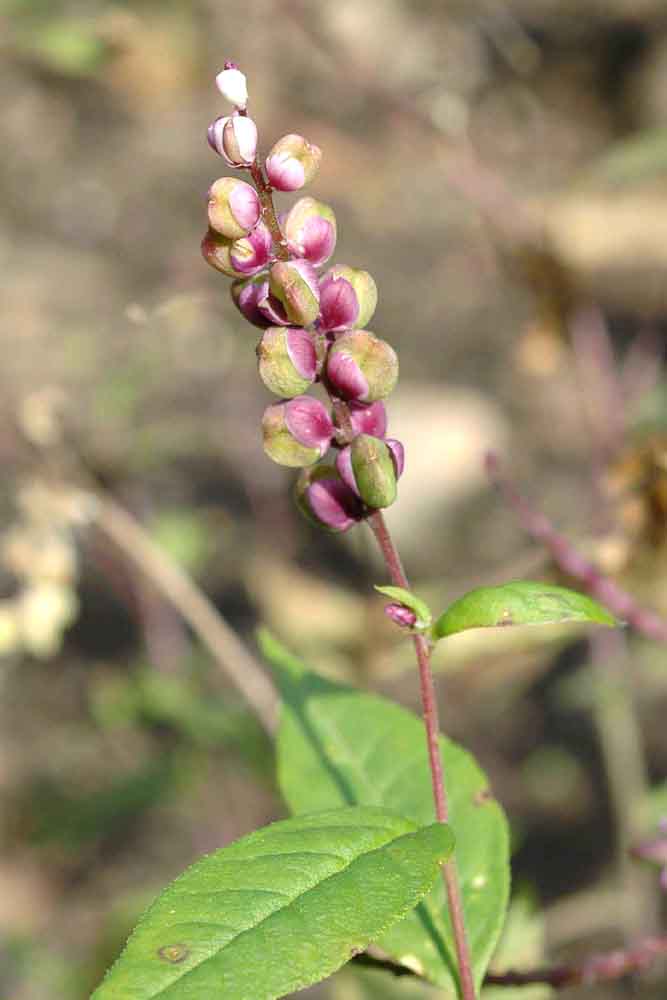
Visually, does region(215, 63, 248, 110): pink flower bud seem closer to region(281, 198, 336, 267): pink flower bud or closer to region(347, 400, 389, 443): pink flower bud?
region(281, 198, 336, 267): pink flower bud

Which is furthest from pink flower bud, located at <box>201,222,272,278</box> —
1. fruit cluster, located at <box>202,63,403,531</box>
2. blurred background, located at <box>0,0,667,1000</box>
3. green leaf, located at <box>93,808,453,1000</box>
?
blurred background, located at <box>0,0,667,1000</box>

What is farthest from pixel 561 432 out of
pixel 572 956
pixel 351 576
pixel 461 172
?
pixel 572 956

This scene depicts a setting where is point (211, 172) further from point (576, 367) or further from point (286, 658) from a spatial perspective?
point (286, 658)

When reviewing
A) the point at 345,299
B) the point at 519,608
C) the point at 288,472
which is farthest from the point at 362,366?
the point at 288,472

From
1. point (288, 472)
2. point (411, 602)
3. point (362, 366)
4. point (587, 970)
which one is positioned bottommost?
point (587, 970)

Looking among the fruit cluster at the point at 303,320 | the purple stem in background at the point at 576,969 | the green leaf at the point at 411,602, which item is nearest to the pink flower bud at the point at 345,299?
the fruit cluster at the point at 303,320

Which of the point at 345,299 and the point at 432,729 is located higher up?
the point at 345,299

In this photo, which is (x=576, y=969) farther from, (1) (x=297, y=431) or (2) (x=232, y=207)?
(2) (x=232, y=207)
